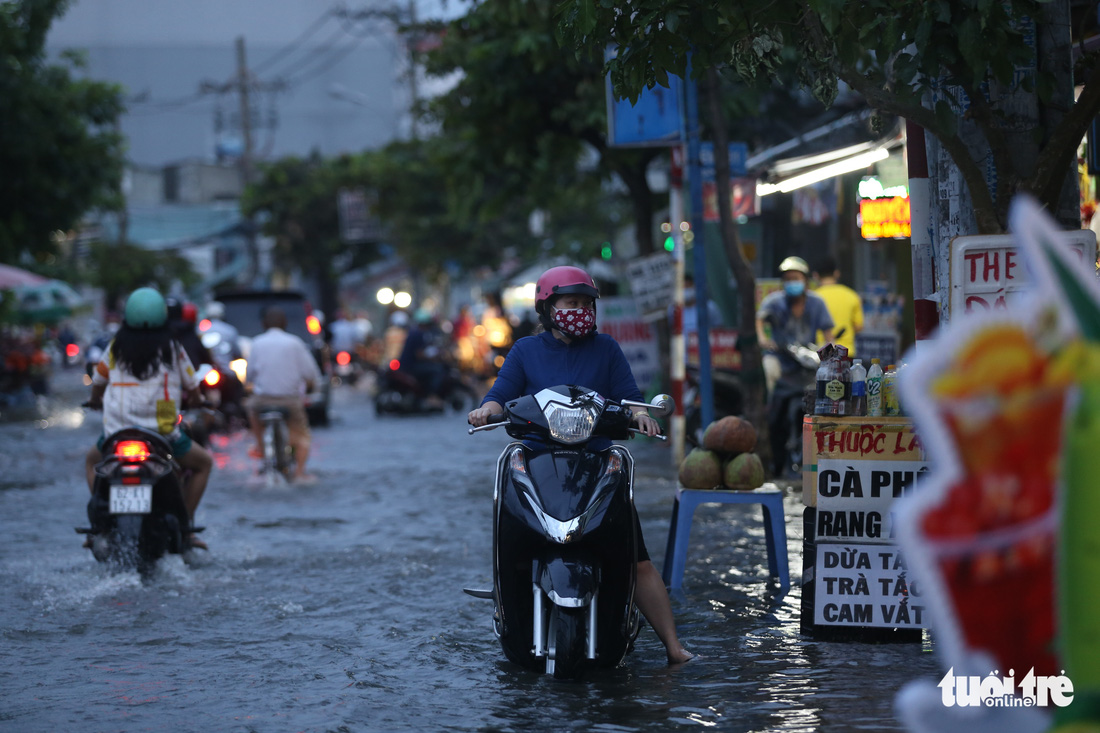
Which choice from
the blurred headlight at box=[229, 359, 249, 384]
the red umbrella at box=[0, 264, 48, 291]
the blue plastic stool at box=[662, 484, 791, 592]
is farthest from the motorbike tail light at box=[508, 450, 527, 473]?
the red umbrella at box=[0, 264, 48, 291]

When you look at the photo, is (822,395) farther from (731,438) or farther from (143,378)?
(143,378)

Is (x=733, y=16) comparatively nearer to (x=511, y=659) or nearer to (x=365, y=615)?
(x=511, y=659)

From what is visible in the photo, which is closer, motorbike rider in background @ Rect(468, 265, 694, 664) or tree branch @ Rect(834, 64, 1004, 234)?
tree branch @ Rect(834, 64, 1004, 234)

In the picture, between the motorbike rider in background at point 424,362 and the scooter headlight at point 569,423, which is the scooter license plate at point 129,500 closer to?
the scooter headlight at point 569,423

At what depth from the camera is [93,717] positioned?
5242 mm

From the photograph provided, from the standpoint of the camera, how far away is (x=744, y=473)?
7.27 meters

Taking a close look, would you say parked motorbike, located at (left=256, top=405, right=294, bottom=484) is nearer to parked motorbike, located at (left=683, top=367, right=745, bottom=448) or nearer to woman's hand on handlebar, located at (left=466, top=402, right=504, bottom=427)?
parked motorbike, located at (left=683, top=367, right=745, bottom=448)

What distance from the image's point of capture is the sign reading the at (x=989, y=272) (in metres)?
5.31

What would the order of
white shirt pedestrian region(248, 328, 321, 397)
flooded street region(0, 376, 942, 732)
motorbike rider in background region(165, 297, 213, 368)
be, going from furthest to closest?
1. motorbike rider in background region(165, 297, 213, 368)
2. white shirt pedestrian region(248, 328, 321, 397)
3. flooded street region(0, 376, 942, 732)

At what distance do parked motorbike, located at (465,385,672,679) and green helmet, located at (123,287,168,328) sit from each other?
3457mm

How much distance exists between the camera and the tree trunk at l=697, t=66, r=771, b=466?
1227 cm

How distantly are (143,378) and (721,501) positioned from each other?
11.4ft

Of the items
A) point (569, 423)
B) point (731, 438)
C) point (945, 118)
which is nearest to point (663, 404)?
point (569, 423)

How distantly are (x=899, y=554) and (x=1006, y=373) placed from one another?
3.77 m
